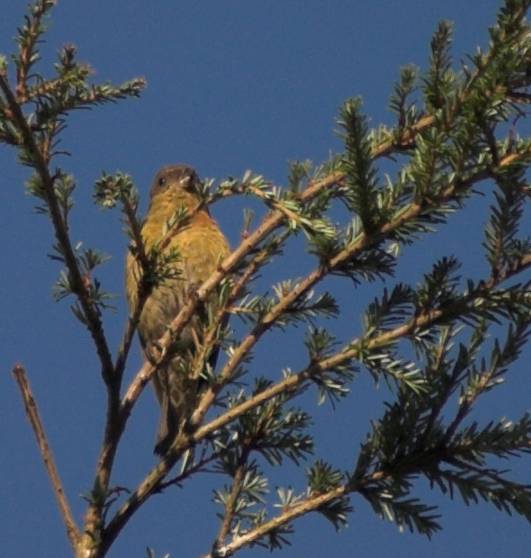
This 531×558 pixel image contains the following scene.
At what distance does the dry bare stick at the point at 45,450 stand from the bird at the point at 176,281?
0.28 m

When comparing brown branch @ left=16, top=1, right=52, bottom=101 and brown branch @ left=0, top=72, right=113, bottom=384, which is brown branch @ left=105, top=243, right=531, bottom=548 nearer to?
brown branch @ left=0, top=72, right=113, bottom=384

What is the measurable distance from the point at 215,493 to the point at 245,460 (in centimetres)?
11

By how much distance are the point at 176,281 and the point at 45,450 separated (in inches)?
92.6

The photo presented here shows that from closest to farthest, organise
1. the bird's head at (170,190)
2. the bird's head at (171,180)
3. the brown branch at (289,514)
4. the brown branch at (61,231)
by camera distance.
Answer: the brown branch at (61,231) → the brown branch at (289,514) → the bird's head at (170,190) → the bird's head at (171,180)

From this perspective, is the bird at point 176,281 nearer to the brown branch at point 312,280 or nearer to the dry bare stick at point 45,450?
the brown branch at point 312,280

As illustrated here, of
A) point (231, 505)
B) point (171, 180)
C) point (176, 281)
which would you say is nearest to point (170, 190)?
point (171, 180)

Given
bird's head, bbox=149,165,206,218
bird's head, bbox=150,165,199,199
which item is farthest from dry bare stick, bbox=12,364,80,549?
bird's head, bbox=150,165,199,199

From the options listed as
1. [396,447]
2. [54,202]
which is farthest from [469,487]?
[54,202]

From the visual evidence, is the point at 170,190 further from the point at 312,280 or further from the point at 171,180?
the point at 312,280

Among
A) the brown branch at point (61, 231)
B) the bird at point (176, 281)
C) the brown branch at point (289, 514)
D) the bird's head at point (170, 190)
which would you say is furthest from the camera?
the bird's head at point (170, 190)

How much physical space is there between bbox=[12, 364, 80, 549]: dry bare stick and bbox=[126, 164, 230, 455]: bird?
0.28m

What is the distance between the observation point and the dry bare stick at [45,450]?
2209mm

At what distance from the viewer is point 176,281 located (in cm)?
457

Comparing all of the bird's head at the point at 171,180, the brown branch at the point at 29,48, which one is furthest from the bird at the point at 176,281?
the brown branch at the point at 29,48
